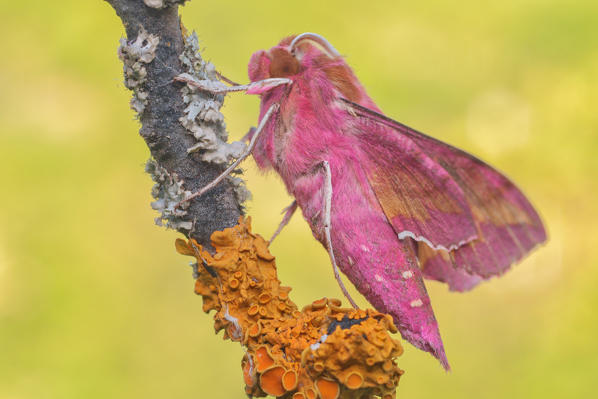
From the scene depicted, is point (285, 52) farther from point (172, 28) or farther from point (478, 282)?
point (478, 282)

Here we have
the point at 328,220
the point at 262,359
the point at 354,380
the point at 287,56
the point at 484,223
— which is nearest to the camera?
the point at 354,380

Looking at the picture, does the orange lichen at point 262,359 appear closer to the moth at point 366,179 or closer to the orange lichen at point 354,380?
the orange lichen at point 354,380

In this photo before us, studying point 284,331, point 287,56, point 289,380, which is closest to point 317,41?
point 287,56

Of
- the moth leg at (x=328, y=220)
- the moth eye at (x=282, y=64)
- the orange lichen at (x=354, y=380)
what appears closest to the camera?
the orange lichen at (x=354, y=380)

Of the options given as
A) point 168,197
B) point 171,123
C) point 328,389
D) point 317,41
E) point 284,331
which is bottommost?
point 328,389

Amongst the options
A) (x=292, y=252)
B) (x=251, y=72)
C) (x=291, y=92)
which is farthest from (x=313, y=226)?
(x=292, y=252)

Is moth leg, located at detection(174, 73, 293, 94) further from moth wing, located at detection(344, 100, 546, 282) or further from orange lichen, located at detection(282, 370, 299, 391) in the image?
orange lichen, located at detection(282, 370, 299, 391)

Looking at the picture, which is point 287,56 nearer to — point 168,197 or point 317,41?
point 317,41

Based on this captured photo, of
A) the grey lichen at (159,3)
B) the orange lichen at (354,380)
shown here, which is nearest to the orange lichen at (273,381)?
the orange lichen at (354,380)
